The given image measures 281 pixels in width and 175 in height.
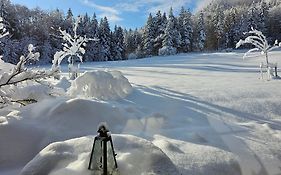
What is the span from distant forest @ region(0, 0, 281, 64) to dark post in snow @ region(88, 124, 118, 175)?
3667 cm

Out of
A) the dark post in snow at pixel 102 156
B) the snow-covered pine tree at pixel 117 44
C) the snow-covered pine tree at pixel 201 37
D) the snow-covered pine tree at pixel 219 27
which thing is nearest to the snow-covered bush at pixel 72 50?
the dark post in snow at pixel 102 156

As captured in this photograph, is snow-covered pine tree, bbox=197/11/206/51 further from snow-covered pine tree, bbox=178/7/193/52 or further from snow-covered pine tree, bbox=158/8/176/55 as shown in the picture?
snow-covered pine tree, bbox=158/8/176/55

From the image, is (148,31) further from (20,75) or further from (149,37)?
(20,75)

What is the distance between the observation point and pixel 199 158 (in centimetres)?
549

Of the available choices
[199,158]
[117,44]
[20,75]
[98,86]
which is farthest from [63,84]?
[117,44]

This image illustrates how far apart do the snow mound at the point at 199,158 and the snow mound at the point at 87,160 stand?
101 centimetres

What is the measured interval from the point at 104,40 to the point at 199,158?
41.0m

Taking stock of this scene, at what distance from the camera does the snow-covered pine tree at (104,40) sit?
44628mm

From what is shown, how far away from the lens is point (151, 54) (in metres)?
47.4

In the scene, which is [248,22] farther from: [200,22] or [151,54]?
[151,54]

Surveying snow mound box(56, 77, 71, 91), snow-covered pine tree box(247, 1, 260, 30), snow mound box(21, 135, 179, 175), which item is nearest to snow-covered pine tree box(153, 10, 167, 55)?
snow-covered pine tree box(247, 1, 260, 30)

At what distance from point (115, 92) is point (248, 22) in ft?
141

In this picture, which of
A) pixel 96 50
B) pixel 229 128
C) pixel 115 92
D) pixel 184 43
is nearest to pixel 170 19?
pixel 184 43

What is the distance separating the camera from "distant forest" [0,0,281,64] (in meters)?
42.1
